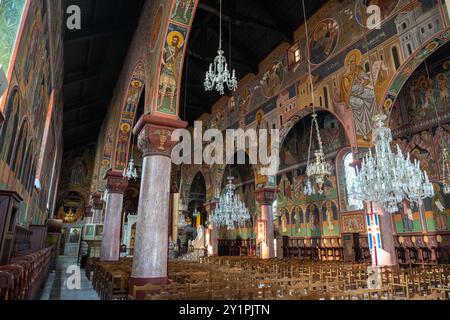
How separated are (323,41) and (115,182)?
10372mm

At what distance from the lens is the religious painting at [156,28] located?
27.4 feet

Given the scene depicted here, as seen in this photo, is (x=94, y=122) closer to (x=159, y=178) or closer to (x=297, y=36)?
(x=297, y=36)

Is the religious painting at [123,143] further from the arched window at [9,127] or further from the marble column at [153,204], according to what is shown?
the arched window at [9,127]

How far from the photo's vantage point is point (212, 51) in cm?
1590

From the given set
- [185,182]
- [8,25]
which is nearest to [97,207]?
[185,182]

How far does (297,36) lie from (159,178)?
399 inches

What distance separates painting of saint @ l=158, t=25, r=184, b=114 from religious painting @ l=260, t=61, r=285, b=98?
735 centimetres

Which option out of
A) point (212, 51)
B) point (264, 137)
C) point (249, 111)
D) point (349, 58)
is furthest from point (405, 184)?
point (212, 51)

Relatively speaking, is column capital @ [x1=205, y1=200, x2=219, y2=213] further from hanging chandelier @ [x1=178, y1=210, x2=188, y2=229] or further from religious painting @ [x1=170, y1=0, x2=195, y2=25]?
religious painting @ [x1=170, y1=0, x2=195, y2=25]

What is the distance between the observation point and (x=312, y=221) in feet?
56.1

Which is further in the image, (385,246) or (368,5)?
(368,5)

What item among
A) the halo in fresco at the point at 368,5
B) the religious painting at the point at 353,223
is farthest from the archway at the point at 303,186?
the halo in fresco at the point at 368,5

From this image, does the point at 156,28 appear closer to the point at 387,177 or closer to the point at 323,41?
the point at 323,41
